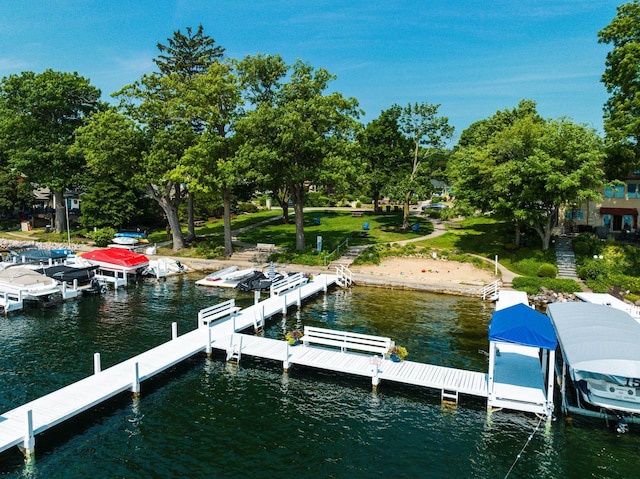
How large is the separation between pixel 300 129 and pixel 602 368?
3075 cm

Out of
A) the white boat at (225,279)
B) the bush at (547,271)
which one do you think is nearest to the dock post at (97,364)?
the white boat at (225,279)

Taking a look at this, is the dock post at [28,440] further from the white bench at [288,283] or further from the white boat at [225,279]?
the white boat at [225,279]

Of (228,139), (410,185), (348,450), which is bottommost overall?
(348,450)

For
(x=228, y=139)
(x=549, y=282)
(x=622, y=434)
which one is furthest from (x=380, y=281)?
(x=622, y=434)

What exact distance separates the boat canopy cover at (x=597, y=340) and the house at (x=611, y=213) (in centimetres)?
2740

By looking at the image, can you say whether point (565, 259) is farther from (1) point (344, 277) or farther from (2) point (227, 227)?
(2) point (227, 227)

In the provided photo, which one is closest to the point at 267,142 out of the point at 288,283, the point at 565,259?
the point at 288,283

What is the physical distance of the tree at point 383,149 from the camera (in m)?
61.5

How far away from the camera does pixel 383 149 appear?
6225 centimetres

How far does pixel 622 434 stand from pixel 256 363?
14.5 metres

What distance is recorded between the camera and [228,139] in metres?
45.2

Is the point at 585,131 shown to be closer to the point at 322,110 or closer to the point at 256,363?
the point at 322,110

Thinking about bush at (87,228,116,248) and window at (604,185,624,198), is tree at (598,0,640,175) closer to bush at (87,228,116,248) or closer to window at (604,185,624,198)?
window at (604,185,624,198)

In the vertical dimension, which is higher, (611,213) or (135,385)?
(611,213)
